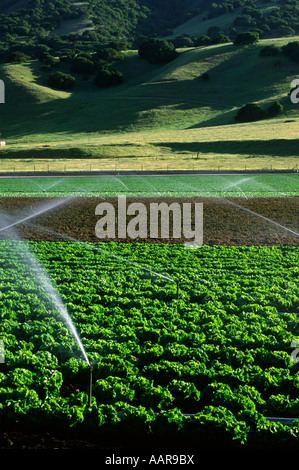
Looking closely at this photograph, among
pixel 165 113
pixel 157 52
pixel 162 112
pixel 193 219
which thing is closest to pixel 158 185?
pixel 193 219

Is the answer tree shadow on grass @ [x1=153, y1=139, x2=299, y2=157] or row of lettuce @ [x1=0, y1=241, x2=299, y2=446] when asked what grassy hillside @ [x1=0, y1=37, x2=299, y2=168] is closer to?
tree shadow on grass @ [x1=153, y1=139, x2=299, y2=157]

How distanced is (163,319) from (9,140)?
310ft

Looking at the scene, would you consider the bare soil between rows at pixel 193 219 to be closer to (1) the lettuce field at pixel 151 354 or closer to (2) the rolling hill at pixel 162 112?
(1) the lettuce field at pixel 151 354

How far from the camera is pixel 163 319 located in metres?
12.9

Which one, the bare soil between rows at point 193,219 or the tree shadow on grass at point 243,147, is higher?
the tree shadow on grass at point 243,147

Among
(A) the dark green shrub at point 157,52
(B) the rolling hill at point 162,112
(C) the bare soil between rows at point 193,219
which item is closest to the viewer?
(C) the bare soil between rows at point 193,219

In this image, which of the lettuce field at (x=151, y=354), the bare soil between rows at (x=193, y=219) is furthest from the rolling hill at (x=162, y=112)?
the lettuce field at (x=151, y=354)

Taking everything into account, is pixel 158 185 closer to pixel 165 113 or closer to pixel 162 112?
pixel 165 113

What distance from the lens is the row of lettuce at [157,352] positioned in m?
8.85

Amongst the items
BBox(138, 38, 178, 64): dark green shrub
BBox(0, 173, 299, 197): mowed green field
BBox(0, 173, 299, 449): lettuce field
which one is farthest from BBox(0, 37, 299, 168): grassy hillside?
BBox(0, 173, 299, 449): lettuce field

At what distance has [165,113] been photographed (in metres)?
108

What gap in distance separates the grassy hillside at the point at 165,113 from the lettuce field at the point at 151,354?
54333 mm

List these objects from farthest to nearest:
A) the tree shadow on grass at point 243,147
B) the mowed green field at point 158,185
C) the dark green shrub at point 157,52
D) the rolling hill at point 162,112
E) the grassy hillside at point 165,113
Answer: the dark green shrub at point 157,52 < the grassy hillside at point 165,113 < the rolling hill at point 162,112 < the tree shadow on grass at point 243,147 < the mowed green field at point 158,185

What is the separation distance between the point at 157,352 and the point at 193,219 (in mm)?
20510
